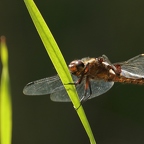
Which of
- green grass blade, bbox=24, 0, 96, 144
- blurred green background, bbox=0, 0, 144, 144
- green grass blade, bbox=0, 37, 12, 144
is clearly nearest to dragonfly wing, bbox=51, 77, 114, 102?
green grass blade, bbox=24, 0, 96, 144

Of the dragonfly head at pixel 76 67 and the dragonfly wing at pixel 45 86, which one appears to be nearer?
the dragonfly head at pixel 76 67

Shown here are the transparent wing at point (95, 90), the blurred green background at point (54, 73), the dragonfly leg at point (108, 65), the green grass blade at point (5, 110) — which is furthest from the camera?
the blurred green background at point (54, 73)

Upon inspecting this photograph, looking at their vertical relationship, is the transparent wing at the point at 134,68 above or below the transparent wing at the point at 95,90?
above

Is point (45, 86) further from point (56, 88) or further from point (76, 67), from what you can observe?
point (76, 67)

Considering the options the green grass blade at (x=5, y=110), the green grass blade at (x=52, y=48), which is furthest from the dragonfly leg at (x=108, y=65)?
the green grass blade at (x=5, y=110)

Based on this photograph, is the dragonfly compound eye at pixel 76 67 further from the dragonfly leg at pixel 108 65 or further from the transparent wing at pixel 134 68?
the transparent wing at pixel 134 68

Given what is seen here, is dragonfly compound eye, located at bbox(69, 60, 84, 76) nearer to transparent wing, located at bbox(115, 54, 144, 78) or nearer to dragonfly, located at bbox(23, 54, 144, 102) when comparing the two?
dragonfly, located at bbox(23, 54, 144, 102)

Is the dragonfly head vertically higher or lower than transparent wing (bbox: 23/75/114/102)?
higher
